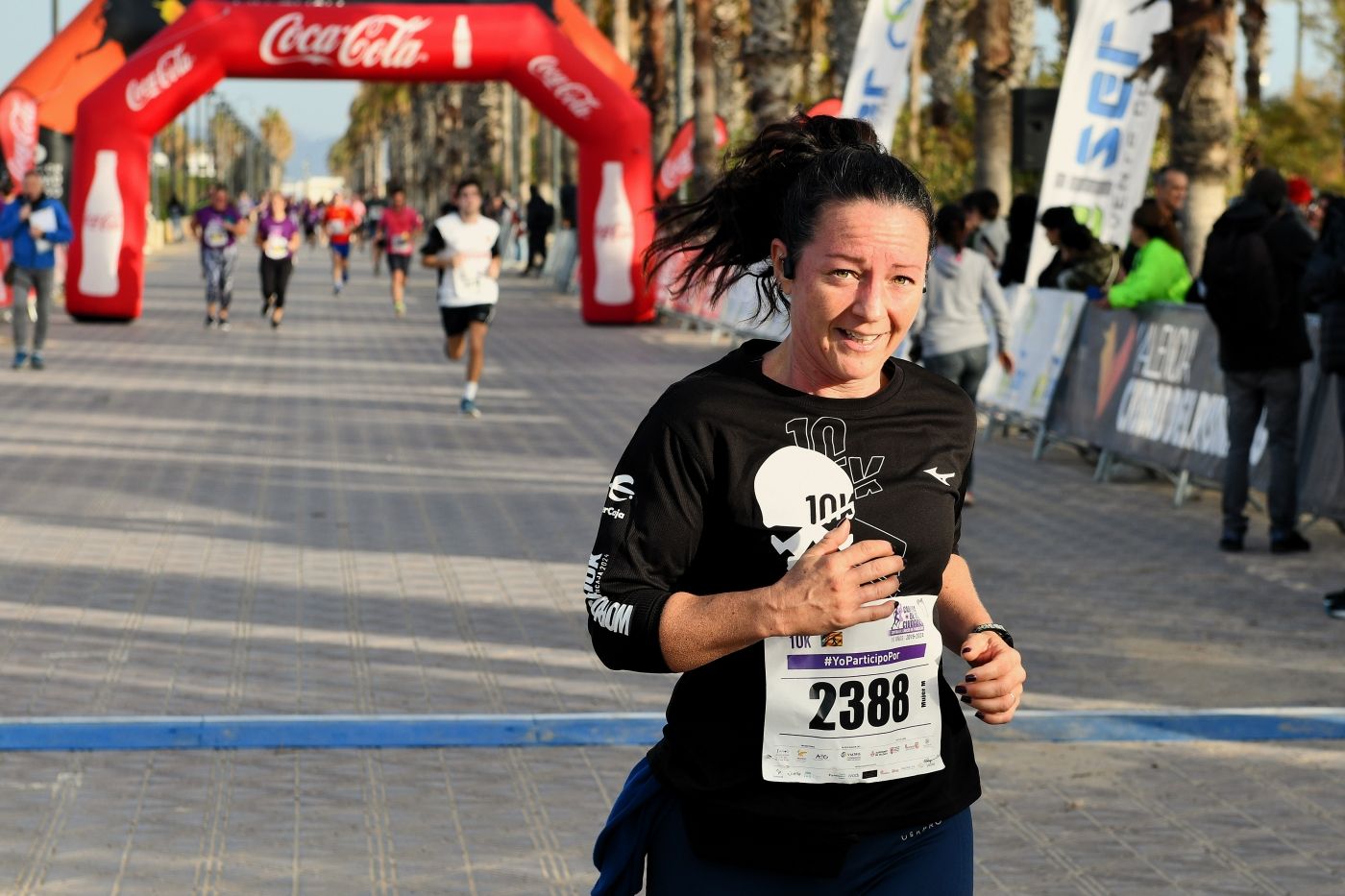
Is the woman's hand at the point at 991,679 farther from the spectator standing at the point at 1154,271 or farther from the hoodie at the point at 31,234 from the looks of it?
the hoodie at the point at 31,234

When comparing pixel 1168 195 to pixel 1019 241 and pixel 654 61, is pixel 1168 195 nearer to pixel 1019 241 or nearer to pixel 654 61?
pixel 1019 241

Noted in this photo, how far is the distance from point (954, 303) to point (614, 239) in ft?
55.1

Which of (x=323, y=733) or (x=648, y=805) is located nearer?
(x=648, y=805)

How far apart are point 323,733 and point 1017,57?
949 inches

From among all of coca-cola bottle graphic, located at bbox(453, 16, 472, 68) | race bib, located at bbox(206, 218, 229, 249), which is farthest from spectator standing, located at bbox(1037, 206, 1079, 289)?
race bib, located at bbox(206, 218, 229, 249)

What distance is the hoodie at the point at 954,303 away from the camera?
11.7 metres

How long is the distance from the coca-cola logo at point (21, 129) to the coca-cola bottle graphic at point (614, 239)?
787cm

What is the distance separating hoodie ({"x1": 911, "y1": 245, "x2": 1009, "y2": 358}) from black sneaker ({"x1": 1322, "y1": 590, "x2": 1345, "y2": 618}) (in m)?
3.25

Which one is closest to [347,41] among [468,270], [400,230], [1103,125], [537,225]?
[400,230]

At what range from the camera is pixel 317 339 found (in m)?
25.8

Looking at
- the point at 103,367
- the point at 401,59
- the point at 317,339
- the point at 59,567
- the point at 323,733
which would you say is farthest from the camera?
the point at 401,59

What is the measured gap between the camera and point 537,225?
43594 millimetres

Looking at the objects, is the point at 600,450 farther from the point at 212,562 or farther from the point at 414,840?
the point at 414,840

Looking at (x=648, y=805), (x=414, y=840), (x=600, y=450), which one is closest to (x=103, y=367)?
(x=600, y=450)
